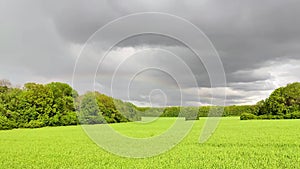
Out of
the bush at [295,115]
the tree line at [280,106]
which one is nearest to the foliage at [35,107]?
the tree line at [280,106]

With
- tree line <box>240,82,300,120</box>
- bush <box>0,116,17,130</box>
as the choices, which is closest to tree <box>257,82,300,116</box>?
tree line <box>240,82,300,120</box>

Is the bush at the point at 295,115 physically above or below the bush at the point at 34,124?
above

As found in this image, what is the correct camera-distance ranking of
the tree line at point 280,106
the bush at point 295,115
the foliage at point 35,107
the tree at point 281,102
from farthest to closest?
the tree at point 281,102
the tree line at point 280,106
the bush at point 295,115
the foliage at point 35,107

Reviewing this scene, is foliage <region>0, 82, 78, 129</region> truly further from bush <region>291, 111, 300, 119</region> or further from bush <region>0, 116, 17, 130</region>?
bush <region>291, 111, 300, 119</region>

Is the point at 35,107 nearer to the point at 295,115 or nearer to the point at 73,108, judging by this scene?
the point at 73,108

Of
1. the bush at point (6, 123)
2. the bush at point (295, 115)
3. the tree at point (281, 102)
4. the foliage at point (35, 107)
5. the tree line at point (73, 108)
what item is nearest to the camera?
the bush at point (6, 123)

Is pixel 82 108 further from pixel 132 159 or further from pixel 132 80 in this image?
pixel 132 159

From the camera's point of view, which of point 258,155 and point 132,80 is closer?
point 258,155

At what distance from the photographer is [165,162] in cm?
1471

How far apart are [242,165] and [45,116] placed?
57312mm

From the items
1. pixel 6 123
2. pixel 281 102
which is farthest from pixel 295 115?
pixel 6 123

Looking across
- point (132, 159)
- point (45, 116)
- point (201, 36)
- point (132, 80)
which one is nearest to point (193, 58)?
point (201, 36)

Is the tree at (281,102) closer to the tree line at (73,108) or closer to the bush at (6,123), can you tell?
the tree line at (73,108)

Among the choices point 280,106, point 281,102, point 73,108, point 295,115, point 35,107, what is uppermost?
point 281,102
